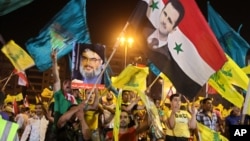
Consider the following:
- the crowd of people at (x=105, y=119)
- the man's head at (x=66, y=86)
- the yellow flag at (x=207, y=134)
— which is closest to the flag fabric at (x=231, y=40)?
the crowd of people at (x=105, y=119)

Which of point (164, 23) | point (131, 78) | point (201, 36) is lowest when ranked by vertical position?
point (131, 78)

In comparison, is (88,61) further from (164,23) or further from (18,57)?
Result: (164,23)

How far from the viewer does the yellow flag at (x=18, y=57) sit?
10.9 metres

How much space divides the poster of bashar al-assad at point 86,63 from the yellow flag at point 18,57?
5.50 feet

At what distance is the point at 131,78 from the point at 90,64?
78 centimetres

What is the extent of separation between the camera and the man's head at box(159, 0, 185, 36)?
24.8 feet

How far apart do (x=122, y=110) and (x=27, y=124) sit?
14.2 ft

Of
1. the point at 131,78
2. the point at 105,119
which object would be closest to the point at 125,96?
the point at 131,78

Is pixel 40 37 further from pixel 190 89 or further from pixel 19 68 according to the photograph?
pixel 190 89

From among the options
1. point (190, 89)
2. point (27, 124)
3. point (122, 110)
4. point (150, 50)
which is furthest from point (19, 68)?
point (190, 89)

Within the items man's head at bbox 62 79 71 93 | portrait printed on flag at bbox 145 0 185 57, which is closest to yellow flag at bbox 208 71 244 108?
portrait printed on flag at bbox 145 0 185 57

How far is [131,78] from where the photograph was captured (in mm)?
9391

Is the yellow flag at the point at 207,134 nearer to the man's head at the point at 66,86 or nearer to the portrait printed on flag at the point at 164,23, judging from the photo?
the portrait printed on flag at the point at 164,23

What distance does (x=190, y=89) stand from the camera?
729cm
